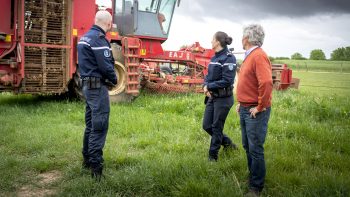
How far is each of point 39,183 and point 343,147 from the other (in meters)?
4.28

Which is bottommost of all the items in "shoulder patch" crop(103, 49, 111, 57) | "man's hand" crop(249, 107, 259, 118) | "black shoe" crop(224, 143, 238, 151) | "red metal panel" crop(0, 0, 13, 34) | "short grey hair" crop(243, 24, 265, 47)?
"black shoe" crop(224, 143, 238, 151)

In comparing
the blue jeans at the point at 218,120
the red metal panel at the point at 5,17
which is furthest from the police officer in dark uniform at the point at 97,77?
the red metal panel at the point at 5,17

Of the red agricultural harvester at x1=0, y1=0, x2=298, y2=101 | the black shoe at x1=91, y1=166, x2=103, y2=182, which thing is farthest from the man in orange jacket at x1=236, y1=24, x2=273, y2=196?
the red agricultural harvester at x1=0, y1=0, x2=298, y2=101

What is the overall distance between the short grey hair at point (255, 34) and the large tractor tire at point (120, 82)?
6.80 metres

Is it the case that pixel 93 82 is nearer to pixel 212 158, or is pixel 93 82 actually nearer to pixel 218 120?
pixel 218 120

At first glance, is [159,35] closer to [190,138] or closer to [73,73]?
[73,73]

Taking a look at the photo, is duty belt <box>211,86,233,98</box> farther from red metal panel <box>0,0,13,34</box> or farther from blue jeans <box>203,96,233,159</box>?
red metal panel <box>0,0,13,34</box>

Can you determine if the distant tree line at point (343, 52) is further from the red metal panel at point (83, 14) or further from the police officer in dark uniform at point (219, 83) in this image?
the red metal panel at point (83, 14)

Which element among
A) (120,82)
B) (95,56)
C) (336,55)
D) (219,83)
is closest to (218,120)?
(219,83)

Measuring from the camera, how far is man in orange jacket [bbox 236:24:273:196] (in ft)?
13.7

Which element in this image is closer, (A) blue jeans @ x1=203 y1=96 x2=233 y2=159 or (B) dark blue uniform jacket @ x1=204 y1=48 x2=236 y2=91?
(B) dark blue uniform jacket @ x1=204 y1=48 x2=236 y2=91

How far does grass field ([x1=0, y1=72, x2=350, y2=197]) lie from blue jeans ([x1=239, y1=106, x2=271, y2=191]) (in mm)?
206

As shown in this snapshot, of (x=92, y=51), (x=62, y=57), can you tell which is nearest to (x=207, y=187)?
(x=92, y=51)

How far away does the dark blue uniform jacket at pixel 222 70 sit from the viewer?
535 cm
